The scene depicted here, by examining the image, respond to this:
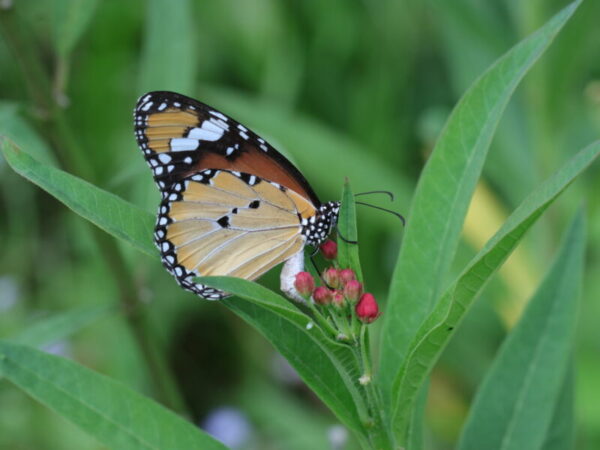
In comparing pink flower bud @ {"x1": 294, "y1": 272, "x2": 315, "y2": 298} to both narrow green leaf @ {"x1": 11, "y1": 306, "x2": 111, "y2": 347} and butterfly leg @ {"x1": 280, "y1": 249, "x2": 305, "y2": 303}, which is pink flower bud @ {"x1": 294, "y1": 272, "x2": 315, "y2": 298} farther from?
narrow green leaf @ {"x1": 11, "y1": 306, "x2": 111, "y2": 347}

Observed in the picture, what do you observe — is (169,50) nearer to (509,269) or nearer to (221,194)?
(221,194)

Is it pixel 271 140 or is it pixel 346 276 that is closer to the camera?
pixel 346 276

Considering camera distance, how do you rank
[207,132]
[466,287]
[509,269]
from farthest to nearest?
1. [509,269]
2. [207,132]
3. [466,287]

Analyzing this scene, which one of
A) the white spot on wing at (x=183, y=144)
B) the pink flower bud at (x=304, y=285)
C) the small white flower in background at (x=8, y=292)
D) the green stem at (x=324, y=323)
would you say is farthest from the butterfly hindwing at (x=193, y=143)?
the small white flower in background at (x=8, y=292)

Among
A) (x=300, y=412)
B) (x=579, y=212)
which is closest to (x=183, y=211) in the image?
(x=579, y=212)

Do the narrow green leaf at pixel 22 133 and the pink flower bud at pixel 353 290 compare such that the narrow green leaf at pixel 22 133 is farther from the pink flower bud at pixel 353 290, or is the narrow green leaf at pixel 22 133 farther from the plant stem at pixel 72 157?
the pink flower bud at pixel 353 290

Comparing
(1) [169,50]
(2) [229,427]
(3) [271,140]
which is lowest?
(2) [229,427]

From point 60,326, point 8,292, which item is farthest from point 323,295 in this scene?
point 8,292
